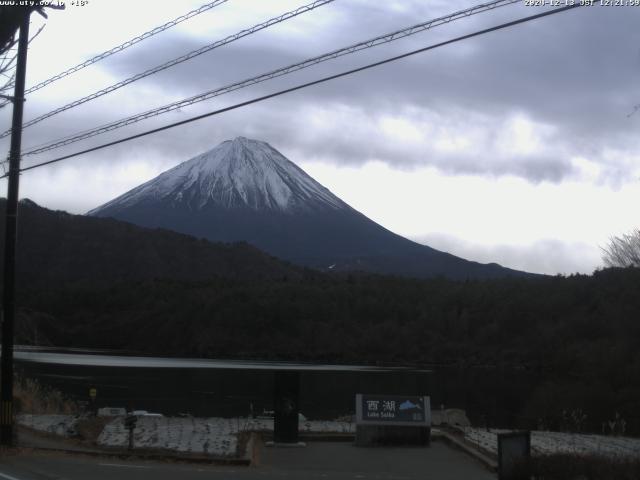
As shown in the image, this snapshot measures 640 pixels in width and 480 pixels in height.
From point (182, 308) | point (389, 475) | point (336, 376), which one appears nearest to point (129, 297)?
point (182, 308)

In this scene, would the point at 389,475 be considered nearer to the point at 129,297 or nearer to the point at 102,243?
the point at 129,297

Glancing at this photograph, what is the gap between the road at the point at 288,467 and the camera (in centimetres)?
1502

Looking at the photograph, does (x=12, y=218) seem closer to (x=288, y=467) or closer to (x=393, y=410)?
(x=288, y=467)

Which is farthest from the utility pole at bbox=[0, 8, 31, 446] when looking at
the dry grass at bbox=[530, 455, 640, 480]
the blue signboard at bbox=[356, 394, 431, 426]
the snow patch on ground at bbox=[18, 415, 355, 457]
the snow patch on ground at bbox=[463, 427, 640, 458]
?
the dry grass at bbox=[530, 455, 640, 480]

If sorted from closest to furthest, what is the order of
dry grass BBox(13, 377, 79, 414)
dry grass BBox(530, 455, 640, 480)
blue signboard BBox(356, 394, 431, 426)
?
dry grass BBox(530, 455, 640, 480) → blue signboard BBox(356, 394, 431, 426) → dry grass BBox(13, 377, 79, 414)

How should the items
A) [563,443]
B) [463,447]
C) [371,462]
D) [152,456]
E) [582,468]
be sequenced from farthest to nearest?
[563,443] < [463,447] < [371,462] < [152,456] < [582,468]

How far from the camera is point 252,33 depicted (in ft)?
51.0

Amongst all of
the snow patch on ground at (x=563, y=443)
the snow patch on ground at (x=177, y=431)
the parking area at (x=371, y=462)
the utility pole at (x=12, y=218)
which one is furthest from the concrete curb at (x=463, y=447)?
the utility pole at (x=12, y=218)

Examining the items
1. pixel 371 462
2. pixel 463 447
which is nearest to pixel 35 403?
pixel 371 462

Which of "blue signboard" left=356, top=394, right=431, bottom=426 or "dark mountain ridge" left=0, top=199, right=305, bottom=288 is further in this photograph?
"dark mountain ridge" left=0, top=199, right=305, bottom=288

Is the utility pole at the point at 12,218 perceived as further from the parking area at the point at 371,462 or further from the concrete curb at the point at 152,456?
the parking area at the point at 371,462

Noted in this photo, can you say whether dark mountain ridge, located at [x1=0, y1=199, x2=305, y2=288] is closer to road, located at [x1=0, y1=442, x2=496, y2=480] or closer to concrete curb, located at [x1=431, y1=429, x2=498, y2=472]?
concrete curb, located at [x1=431, y1=429, x2=498, y2=472]

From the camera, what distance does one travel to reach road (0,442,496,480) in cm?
1502

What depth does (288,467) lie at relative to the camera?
54.4 ft
